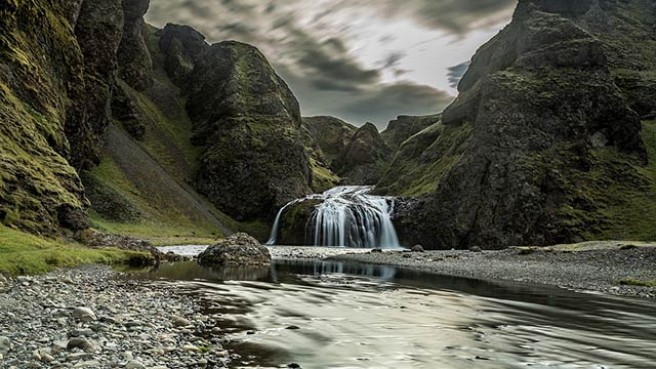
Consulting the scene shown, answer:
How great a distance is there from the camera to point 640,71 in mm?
116312

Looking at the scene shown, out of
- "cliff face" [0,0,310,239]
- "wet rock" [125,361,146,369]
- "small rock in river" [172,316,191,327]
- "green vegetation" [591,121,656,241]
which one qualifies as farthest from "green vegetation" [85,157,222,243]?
"green vegetation" [591,121,656,241]

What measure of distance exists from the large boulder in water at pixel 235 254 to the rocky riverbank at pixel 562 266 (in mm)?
15535

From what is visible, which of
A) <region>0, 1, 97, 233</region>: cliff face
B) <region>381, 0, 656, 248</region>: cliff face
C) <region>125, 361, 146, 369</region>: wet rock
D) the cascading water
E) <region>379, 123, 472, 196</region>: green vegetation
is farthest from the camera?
<region>379, 123, 472, 196</region>: green vegetation

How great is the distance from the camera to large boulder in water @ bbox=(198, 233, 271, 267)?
40.2 metres

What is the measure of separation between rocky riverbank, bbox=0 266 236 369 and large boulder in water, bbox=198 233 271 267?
2079 cm

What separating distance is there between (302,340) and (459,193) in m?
84.0

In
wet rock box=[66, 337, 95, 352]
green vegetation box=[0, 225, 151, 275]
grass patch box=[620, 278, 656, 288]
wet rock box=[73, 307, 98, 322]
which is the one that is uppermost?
green vegetation box=[0, 225, 151, 275]

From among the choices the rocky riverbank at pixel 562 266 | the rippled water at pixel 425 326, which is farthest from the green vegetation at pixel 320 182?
the rippled water at pixel 425 326

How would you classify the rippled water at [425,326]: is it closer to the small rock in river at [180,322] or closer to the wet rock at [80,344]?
the small rock in river at [180,322]

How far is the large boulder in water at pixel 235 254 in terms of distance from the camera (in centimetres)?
4022

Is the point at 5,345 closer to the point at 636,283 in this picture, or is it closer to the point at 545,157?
the point at 636,283

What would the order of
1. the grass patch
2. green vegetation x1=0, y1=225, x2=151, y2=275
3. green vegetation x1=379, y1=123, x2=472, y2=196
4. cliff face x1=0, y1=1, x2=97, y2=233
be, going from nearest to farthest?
green vegetation x1=0, y1=225, x2=151, y2=275, the grass patch, cliff face x1=0, y1=1, x2=97, y2=233, green vegetation x1=379, y1=123, x2=472, y2=196

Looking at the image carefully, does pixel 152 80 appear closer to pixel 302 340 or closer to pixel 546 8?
pixel 546 8

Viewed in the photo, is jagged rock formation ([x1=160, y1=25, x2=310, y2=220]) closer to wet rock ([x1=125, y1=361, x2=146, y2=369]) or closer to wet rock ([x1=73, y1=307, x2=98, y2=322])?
wet rock ([x1=73, y1=307, x2=98, y2=322])
